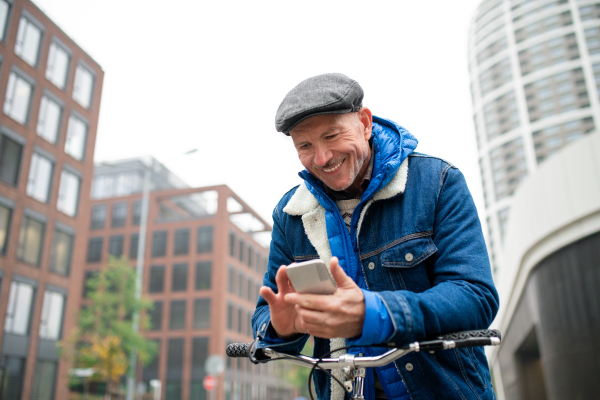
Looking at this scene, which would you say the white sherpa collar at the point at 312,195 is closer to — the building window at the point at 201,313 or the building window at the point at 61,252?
the building window at the point at 61,252

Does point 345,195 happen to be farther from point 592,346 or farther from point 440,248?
point 592,346

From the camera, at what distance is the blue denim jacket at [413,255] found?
1372 mm

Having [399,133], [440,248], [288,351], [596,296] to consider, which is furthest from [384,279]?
[596,296]

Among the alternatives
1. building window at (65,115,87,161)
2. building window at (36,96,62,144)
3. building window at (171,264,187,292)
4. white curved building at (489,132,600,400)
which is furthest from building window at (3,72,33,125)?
building window at (171,264,187,292)

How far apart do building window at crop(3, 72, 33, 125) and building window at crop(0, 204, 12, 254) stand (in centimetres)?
440

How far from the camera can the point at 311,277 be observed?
1229 mm

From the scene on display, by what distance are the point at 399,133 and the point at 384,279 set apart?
0.60m

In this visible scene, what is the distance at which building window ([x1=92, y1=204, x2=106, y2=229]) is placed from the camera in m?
52.3

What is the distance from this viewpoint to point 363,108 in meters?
1.87

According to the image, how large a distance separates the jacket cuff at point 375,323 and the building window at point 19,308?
2468 cm

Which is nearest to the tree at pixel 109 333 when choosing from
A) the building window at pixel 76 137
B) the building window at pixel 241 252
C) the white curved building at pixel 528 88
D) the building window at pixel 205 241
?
the building window at pixel 76 137

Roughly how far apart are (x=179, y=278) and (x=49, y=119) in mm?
25381

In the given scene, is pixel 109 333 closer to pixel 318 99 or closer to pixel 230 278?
pixel 230 278

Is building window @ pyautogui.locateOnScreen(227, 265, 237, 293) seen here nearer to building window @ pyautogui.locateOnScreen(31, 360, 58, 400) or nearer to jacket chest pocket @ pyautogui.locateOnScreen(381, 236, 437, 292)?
building window @ pyautogui.locateOnScreen(31, 360, 58, 400)
